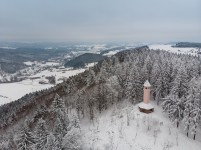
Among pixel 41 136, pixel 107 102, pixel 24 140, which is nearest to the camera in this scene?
pixel 24 140

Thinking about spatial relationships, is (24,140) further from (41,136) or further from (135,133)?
(135,133)

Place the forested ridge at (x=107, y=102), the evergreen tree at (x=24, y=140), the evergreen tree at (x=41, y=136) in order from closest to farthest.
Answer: the evergreen tree at (x=24, y=140) < the evergreen tree at (x=41, y=136) < the forested ridge at (x=107, y=102)

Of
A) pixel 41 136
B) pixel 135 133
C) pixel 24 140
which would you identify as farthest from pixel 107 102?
pixel 24 140

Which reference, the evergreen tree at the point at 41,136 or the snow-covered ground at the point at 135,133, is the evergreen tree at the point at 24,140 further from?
the snow-covered ground at the point at 135,133

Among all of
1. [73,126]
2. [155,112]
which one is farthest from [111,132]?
[155,112]

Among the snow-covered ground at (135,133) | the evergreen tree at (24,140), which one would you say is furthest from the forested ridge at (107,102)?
the snow-covered ground at (135,133)

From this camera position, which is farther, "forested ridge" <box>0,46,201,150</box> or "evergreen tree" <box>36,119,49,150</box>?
"forested ridge" <box>0,46,201,150</box>

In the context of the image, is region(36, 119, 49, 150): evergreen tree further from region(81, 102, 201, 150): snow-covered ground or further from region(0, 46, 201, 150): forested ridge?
region(81, 102, 201, 150): snow-covered ground

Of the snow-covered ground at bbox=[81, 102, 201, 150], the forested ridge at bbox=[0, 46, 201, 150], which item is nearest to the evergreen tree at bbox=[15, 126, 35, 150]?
the forested ridge at bbox=[0, 46, 201, 150]
